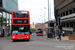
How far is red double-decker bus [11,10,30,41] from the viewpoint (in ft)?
61.7

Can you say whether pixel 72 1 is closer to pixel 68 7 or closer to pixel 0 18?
pixel 68 7

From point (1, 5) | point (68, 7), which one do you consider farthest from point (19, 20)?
point (1, 5)

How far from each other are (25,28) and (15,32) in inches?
56.9

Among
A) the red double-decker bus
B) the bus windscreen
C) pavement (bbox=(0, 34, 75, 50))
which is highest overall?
the bus windscreen

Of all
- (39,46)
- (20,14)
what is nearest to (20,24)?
(20,14)

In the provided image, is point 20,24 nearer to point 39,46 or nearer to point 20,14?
point 20,14

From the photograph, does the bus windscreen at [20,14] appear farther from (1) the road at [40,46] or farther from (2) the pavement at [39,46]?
(1) the road at [40,46]

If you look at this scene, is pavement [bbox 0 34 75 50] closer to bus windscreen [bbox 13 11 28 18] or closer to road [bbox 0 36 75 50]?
road [bbox 0 36 75 50]

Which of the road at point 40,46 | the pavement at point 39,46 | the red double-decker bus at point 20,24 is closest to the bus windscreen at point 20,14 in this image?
the red double-decker bus at point 20,24

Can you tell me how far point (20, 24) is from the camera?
746 inches

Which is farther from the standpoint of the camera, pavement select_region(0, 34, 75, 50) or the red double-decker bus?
the red double-decker bus

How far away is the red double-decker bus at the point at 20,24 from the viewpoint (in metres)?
18.8

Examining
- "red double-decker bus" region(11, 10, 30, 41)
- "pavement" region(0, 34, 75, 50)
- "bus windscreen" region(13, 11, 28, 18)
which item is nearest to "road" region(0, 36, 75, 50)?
"pavement" region(0, 34, 75, 50)

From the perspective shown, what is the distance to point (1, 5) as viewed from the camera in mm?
51219
